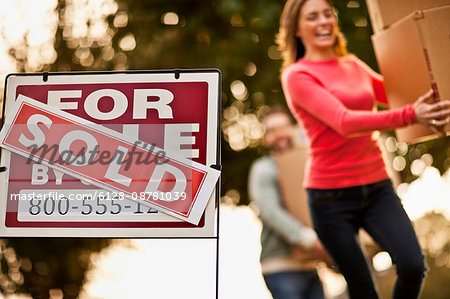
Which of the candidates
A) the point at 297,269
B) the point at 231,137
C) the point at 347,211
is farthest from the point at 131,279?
the point at 347,211

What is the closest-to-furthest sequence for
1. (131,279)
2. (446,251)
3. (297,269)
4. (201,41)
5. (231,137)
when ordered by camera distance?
(297,269)
(201,41)
(131,279)
(231,137)
(446,251)

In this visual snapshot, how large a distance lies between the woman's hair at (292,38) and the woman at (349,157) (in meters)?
0.08

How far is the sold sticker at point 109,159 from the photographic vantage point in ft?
7.47

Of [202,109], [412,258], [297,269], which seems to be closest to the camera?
[202,109]

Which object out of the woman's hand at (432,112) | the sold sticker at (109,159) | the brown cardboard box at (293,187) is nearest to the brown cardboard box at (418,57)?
the woman's hand at (432,112)

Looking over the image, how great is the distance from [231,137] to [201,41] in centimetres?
148

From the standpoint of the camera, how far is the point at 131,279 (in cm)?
712

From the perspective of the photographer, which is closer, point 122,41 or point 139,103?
point 139,103

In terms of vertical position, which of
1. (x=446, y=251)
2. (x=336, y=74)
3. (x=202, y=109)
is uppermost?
(x=336, y=74)

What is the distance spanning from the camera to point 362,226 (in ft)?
9.12

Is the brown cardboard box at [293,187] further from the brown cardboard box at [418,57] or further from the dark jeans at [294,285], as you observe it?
the brown cardboard box at [418,57]

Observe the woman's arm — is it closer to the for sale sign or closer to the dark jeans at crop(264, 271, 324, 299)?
the for sale sign

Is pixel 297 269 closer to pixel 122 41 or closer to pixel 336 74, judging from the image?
pixel 336 74

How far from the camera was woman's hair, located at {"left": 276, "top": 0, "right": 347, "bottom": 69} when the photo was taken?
9.89 ft
